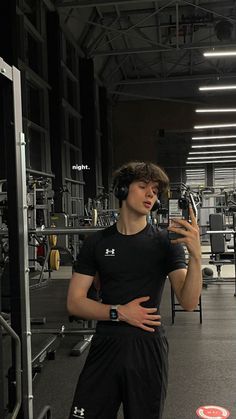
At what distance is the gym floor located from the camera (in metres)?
2.83

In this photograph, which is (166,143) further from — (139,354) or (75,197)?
(139,354)

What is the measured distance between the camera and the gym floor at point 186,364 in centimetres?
283

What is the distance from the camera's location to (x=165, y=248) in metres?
1.48

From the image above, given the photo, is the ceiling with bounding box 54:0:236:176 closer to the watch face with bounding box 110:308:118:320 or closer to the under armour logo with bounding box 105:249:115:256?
the under armour logo with bounding box 105:249:115:256

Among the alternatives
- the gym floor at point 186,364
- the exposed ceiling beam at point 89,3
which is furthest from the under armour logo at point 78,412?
the exposed ceiling beam at point 89,3

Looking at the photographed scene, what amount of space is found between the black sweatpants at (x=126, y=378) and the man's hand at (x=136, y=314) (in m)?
0.05

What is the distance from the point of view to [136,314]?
1.42 m

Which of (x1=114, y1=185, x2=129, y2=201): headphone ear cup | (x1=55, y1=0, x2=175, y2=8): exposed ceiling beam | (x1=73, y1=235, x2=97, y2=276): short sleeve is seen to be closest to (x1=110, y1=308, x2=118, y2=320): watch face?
(x1=73, y1=235, x2=97, y2=276): short sleeve

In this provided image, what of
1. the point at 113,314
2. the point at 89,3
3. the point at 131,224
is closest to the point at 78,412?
the point at 113,314

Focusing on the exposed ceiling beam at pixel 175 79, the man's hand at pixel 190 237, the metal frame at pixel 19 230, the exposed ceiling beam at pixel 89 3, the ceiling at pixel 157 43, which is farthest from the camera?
the exposed ceiling beam at pixel 175 79

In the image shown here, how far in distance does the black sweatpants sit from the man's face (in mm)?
399

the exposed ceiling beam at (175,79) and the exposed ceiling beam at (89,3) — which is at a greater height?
the exposed ceiling beam at (175,79)

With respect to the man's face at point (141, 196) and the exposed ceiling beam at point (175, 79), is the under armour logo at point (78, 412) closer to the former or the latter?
the man's face at point (141, 196)

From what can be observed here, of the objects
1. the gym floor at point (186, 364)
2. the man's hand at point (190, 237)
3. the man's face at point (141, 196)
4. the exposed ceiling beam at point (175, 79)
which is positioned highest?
the exposed ceiling beam at point (175, 79)
